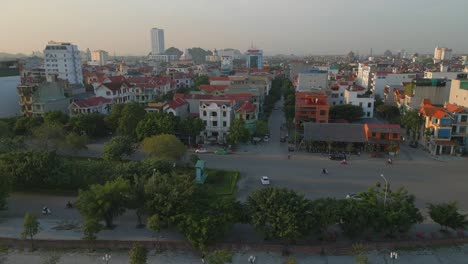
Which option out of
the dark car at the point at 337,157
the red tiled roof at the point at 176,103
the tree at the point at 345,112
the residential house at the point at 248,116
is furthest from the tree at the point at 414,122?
the red tiled roof at the point at 176,103

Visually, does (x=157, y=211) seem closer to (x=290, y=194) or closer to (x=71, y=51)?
(x=290, y=194)

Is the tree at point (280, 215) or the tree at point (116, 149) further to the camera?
the tree at point (116, 149)

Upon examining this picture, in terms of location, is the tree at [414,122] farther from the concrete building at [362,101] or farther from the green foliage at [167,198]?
the green foliage at [167,198]

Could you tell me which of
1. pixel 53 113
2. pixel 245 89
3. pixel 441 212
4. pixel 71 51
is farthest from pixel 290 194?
pixel 71 51

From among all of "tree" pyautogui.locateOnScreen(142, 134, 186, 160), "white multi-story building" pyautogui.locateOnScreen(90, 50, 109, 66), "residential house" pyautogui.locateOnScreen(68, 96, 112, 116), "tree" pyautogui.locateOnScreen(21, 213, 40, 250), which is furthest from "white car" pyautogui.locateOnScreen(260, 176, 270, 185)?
"white multi-story building" pyautogui.locateOnScreen(90, 50, 109, 66)

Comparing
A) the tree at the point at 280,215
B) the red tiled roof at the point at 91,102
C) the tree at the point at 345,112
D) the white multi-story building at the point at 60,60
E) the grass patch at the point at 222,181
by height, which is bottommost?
the grass patch at the point at 222,181

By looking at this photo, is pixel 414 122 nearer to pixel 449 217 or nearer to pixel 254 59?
pixel 449 217
